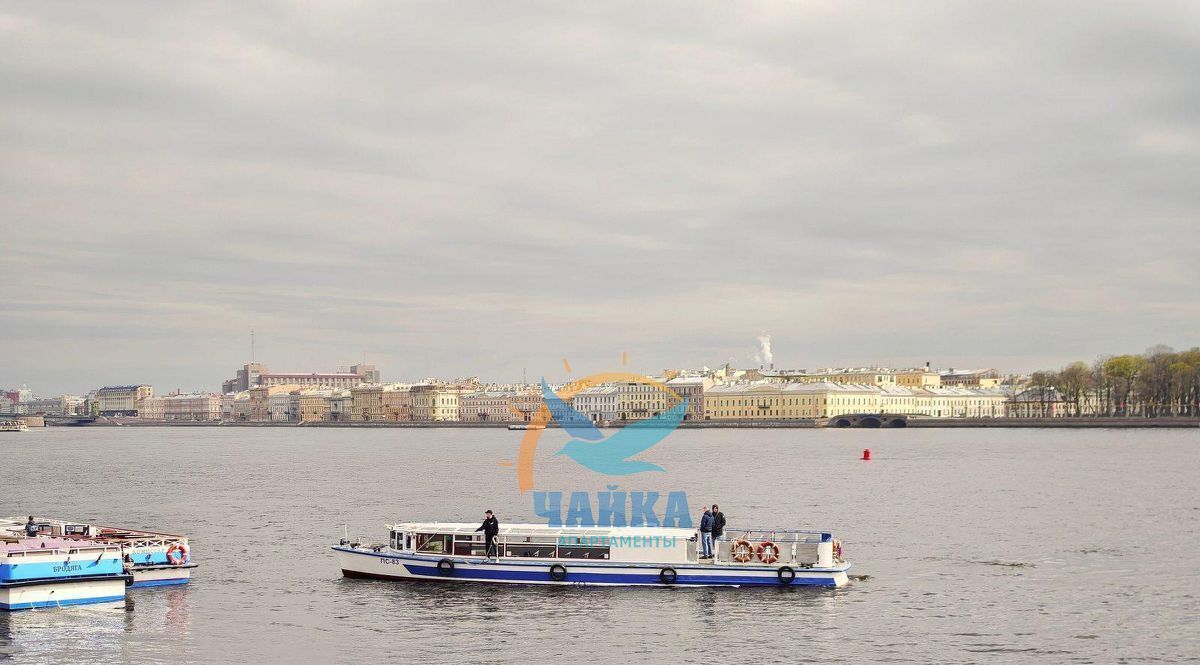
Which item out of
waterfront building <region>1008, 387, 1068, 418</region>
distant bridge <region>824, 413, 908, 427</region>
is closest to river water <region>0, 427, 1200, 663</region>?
distant bridge <region>824, 413, 908, 427</region>

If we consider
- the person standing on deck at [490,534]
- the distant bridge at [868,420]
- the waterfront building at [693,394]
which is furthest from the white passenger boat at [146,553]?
the waterfront building at [693,394]

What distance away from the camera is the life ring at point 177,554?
26.6m

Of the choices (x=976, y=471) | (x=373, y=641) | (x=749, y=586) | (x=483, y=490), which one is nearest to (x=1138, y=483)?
(x=976, y=471)

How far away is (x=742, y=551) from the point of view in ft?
86.1

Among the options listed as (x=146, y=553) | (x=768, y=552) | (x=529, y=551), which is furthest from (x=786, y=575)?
(x=146, y=553)

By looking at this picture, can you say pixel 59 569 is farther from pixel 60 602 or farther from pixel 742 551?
pixel 742 551

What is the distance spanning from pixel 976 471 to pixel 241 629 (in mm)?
53993

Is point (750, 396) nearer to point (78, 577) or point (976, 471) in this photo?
point (976, 471)

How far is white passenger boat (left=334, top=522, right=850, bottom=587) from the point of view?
26.1 metres

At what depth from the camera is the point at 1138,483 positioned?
5747 cm

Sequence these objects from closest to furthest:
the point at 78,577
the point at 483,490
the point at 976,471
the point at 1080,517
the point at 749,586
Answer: the point at 78,577 < the point at 749,586 < the point at 1080,517 < the point at 483,490 < the point at 976,471

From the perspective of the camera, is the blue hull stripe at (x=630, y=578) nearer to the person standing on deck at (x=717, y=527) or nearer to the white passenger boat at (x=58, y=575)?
the person standing on deck at (x=717, y=527)

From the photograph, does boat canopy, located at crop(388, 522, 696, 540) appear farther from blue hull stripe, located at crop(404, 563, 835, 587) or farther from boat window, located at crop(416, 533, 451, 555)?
blue hull stripe, located at crop(404, 563, 835, 587)

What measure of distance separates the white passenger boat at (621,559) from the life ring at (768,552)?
0.02 m
